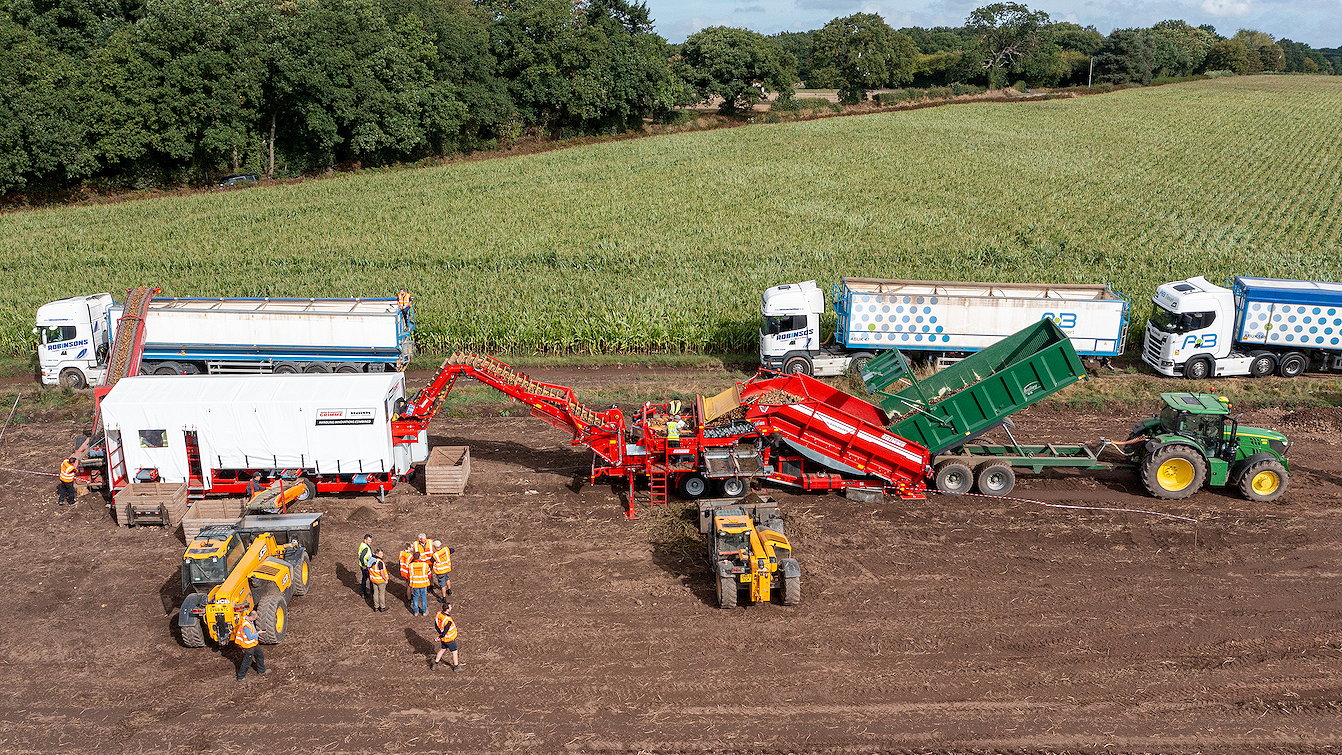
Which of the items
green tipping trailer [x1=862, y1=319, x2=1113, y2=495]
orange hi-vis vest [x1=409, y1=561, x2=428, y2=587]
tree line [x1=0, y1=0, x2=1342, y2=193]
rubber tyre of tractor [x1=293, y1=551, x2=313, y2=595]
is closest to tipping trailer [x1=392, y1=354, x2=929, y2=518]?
green tipping trailer [x1=862, y1=319, x2=1113, y2=495]

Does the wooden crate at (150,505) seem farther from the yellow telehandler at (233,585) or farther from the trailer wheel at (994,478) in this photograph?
the trailer wheel at (994,478)

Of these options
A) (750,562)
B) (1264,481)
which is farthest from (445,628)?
(1264,481)

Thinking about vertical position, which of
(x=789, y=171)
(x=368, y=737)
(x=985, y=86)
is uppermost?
(x=985, y=86)

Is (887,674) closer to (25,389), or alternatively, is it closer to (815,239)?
(25,389)

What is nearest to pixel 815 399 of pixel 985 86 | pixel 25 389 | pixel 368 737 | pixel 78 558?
pixel 368 737

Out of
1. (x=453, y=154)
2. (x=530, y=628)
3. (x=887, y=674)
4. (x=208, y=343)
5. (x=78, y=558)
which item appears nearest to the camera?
(x=887, y=674)

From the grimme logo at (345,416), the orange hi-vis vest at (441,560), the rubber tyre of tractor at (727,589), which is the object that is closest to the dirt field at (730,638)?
the rubber tyre of tractor at (727,589)
